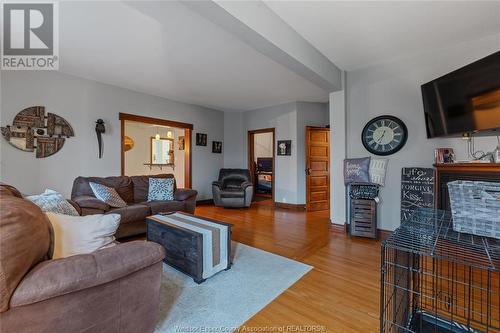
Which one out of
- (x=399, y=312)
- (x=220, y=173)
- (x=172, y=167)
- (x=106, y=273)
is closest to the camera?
(x=106, y=273)

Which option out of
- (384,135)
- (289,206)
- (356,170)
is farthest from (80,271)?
(289,206)

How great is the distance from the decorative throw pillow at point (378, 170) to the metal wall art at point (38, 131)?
4784 mm

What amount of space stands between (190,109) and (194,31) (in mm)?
3333

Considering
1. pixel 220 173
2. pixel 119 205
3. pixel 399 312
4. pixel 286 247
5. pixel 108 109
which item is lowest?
pixel 286 247

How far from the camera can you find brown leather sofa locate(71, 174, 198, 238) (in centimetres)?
306

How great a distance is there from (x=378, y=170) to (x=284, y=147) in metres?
2.60

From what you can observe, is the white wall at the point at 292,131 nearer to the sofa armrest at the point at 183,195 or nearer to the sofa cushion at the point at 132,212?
the sofa armrest at the point at 183,195

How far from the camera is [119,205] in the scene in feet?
11.1

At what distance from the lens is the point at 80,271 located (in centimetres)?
106

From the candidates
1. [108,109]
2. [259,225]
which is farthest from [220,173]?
[108,109]

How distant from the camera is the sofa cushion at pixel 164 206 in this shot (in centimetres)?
355

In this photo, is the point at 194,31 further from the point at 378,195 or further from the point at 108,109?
the point at 378,195

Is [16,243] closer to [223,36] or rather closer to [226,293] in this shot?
[226,293]

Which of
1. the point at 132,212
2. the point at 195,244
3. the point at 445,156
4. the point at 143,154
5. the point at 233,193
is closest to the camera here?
the point at 195,244
